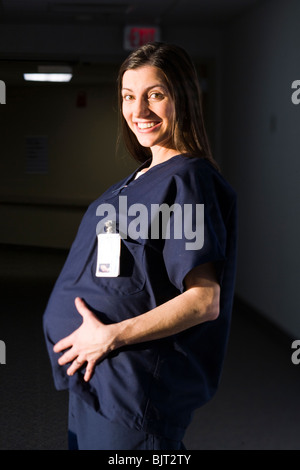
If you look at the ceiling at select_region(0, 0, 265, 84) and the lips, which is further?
the ceiling at select_region(0, 0, 265, 84)

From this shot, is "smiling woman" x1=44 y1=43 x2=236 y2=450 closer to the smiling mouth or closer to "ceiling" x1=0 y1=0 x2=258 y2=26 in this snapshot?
the smiling mouth

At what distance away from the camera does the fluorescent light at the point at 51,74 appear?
16.3ft

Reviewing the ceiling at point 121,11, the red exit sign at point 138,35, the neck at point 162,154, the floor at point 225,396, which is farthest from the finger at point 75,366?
the red exit sign at point 138,35

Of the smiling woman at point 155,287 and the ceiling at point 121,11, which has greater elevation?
the ceiling at point 121,11

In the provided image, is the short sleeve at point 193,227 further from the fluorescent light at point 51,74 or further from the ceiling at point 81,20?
the fluorescent light at point 51,74


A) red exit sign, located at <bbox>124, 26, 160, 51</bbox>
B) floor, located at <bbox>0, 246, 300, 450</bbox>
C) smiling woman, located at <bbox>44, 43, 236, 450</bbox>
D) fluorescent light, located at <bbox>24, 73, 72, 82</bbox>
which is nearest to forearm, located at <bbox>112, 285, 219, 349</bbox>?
smiling woman, located at <bbox>44, 43, 236, 450</bbox>

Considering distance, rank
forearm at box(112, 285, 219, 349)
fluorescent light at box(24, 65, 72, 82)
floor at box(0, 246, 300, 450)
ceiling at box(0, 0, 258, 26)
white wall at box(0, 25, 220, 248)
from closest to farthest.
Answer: forearm at box(112, 285, 219, 349), floor at box(0, 246, 300, 450), ceiling at box(0, 0, 258, 26), white wall at box(0, 25, 220, 248), fluorescent light at box(24, 65, 72, 82)

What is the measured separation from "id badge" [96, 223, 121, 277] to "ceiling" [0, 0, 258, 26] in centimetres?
300

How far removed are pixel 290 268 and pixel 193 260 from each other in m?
2.65

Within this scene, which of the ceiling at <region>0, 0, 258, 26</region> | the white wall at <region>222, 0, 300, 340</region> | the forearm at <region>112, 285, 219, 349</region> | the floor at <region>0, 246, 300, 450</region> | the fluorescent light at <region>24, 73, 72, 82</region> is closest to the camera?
the forearm at <region>112, 285, 219, 349</region>

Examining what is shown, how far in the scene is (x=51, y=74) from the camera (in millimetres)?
5262

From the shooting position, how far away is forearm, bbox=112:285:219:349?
0.82m

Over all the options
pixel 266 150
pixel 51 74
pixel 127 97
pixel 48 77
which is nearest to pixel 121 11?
pixel 266 150

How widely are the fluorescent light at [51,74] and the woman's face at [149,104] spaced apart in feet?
13.8
